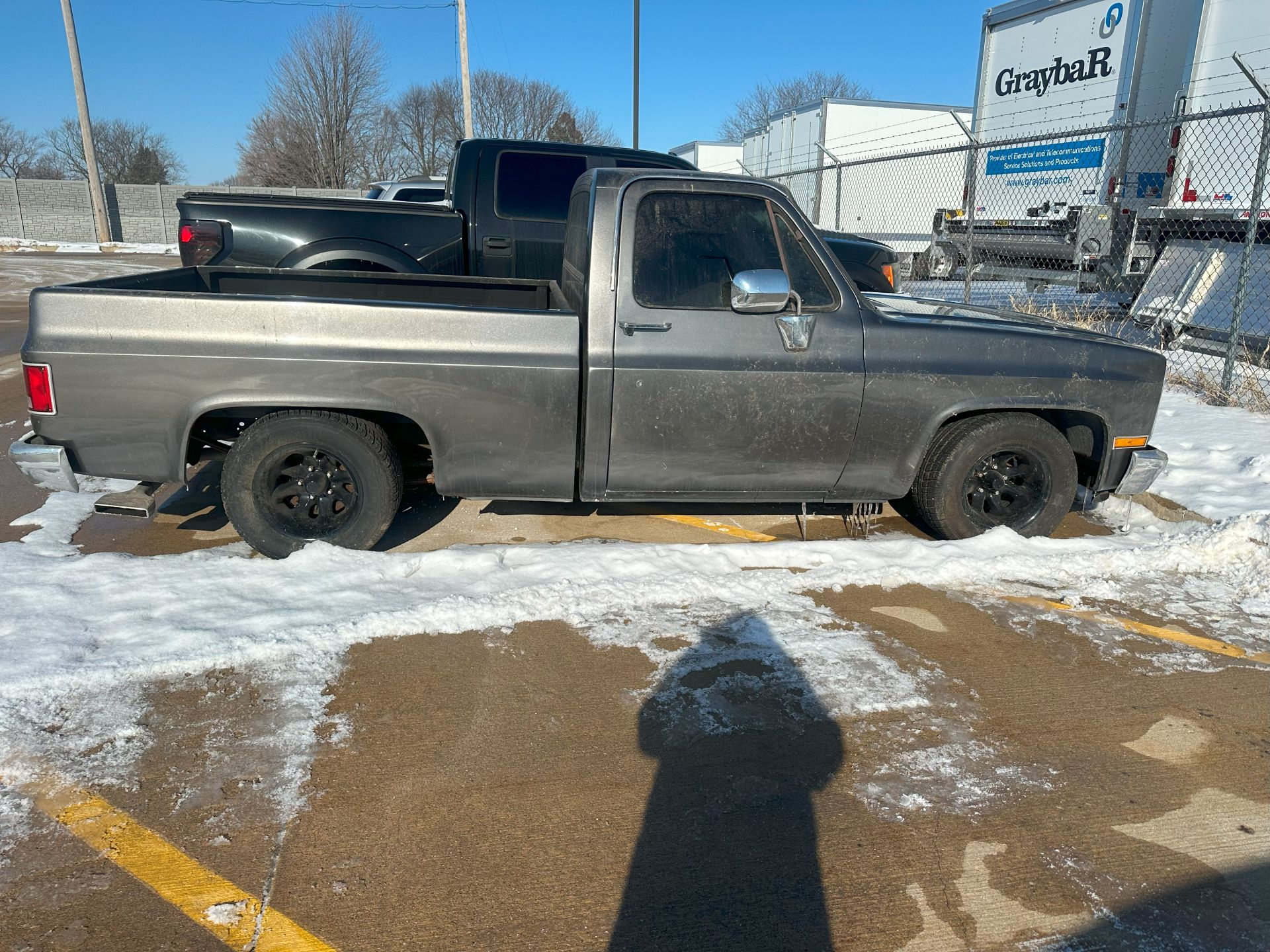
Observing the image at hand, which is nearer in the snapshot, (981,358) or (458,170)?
(981,358)

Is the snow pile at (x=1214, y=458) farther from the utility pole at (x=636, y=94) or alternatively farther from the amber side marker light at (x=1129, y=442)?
the utility pole at (x=636, y=94)

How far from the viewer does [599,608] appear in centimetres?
408

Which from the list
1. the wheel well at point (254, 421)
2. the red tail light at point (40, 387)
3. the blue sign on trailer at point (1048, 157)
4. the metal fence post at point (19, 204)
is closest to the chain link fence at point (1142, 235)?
the blue sign on trailer at point (1048, 157)

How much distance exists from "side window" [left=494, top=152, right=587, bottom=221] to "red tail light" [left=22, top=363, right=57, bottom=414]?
4.24 m

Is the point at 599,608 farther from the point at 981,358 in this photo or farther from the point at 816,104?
the point at 816,104

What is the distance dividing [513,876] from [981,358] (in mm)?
3381

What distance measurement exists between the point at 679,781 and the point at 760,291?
7.16ft

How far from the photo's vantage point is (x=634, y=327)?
4195mm

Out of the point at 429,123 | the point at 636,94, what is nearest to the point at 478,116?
the point at 429,123

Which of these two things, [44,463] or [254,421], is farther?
[254,421]

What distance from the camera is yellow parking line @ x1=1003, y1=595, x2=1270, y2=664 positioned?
386cm

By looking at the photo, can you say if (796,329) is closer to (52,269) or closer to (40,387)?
(40,387)

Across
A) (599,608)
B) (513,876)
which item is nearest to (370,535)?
(599,608)

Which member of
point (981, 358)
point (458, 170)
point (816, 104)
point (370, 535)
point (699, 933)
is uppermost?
point (816, 104)
